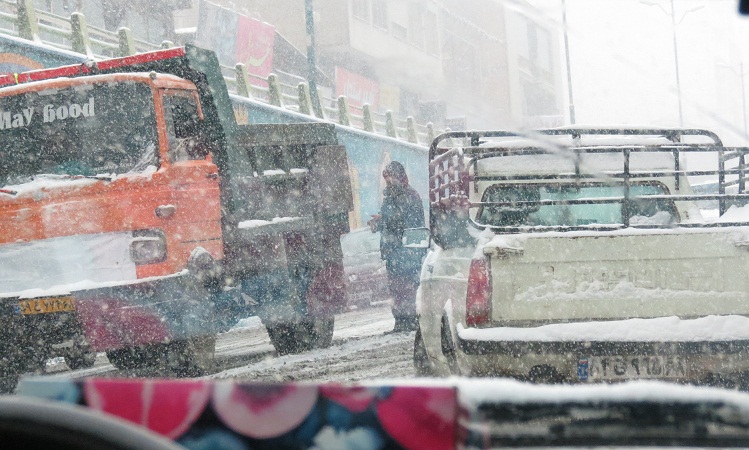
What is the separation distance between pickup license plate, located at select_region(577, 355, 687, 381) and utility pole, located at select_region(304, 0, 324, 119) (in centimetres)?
→ 2257

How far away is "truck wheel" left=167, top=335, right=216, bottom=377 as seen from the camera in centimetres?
808

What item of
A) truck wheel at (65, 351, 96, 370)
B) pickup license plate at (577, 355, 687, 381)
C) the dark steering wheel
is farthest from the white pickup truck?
truck wheel at (65, 351, 96, 370)

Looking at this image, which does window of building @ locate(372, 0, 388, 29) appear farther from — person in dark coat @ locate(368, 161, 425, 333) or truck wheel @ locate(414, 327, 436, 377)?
truck wheel @ locate(414, 327, 436, 377)

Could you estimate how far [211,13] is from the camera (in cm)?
3119

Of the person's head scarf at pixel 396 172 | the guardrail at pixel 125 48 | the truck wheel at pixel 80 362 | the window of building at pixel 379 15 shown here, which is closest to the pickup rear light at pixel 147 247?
the truck wheel at pixel 80 362

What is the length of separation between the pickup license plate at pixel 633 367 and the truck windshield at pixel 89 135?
4.20m

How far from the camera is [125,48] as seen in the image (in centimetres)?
2084

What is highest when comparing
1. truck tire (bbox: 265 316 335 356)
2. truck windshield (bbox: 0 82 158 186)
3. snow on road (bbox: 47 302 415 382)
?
truck windshield (bbox: 0 82 158 186)

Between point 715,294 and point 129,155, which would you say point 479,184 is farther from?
point 129,155

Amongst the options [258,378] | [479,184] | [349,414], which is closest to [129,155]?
[258,378]

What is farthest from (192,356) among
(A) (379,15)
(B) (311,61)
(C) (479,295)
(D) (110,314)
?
(A) (379,15)

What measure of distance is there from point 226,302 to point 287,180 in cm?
166

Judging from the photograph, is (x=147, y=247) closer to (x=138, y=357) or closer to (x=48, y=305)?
(x=48, y=305)

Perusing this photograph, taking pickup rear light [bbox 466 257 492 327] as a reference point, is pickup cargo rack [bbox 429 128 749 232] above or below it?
above
